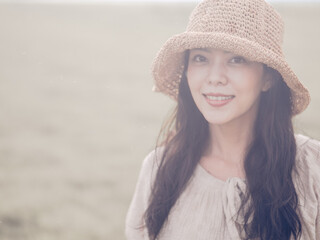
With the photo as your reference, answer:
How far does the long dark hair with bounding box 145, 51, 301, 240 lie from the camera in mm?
1893

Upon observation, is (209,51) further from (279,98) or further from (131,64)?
(131,64)

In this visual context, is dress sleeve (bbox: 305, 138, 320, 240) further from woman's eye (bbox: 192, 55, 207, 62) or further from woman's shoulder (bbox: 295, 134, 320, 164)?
woman's eye (bbox: 192, 55, 207, 62)

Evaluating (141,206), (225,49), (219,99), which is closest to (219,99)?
(219,99)

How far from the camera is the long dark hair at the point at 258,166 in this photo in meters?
1.89

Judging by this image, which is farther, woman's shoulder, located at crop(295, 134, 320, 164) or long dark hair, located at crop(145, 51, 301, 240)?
woman's shoulder, located at crop(295, 134, 320, 164)

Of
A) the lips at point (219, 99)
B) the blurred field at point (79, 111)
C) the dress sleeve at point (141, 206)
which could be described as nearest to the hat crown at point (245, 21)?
the lips at point (219, 99)

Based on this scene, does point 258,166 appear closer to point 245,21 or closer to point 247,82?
point 247,82

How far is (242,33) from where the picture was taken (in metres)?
1.89

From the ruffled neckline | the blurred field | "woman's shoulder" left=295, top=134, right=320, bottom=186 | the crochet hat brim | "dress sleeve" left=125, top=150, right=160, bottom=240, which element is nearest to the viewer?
the crochet hat brim

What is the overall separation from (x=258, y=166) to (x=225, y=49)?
2.10 ft

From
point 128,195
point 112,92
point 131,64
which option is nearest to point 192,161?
point 128,195

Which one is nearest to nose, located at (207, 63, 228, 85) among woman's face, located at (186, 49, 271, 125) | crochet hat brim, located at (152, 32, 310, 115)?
woman's face, located at (186, 49, 271, 125)

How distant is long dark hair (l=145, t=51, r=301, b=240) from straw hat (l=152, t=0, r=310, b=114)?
15 centimetres

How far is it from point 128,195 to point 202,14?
124 inches
